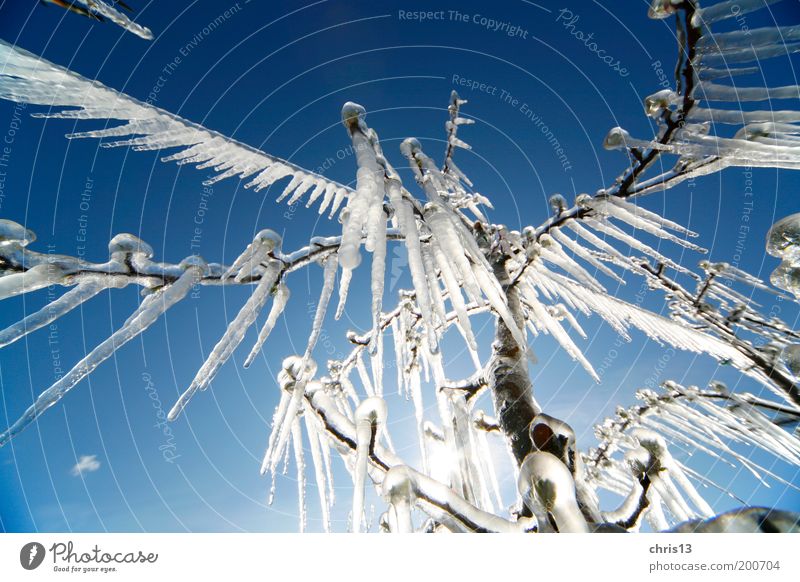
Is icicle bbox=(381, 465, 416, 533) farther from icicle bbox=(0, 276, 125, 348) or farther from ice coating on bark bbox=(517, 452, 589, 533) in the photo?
icicle bbox=(0, 276, 125, 348)

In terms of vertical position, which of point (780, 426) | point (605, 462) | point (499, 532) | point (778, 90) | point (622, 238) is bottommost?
point (605, 462)

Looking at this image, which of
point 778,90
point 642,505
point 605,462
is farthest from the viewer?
point 605,462

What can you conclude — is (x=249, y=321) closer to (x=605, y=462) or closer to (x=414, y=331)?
(x=414, y=331)

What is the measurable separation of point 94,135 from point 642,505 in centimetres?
132

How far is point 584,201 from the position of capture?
89cm

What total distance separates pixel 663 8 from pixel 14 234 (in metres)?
1.09

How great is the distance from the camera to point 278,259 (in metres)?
0.63

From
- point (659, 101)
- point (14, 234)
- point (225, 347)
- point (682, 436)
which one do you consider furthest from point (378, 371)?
point (682, 436)

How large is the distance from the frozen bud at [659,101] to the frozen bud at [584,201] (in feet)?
0.79

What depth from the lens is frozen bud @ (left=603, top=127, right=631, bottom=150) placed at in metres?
0.70

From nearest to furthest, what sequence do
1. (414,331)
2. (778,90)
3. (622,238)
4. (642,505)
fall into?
1. (778,90)
2. (642,505)
3. (622,238)
4. (414,331)

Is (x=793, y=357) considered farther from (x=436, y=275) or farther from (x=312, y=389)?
(x=312, y=389)

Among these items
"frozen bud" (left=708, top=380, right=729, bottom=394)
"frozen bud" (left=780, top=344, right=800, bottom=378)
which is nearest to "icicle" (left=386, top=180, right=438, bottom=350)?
"frozen bud" (left=780, top=344, right=800, bottom=378)
